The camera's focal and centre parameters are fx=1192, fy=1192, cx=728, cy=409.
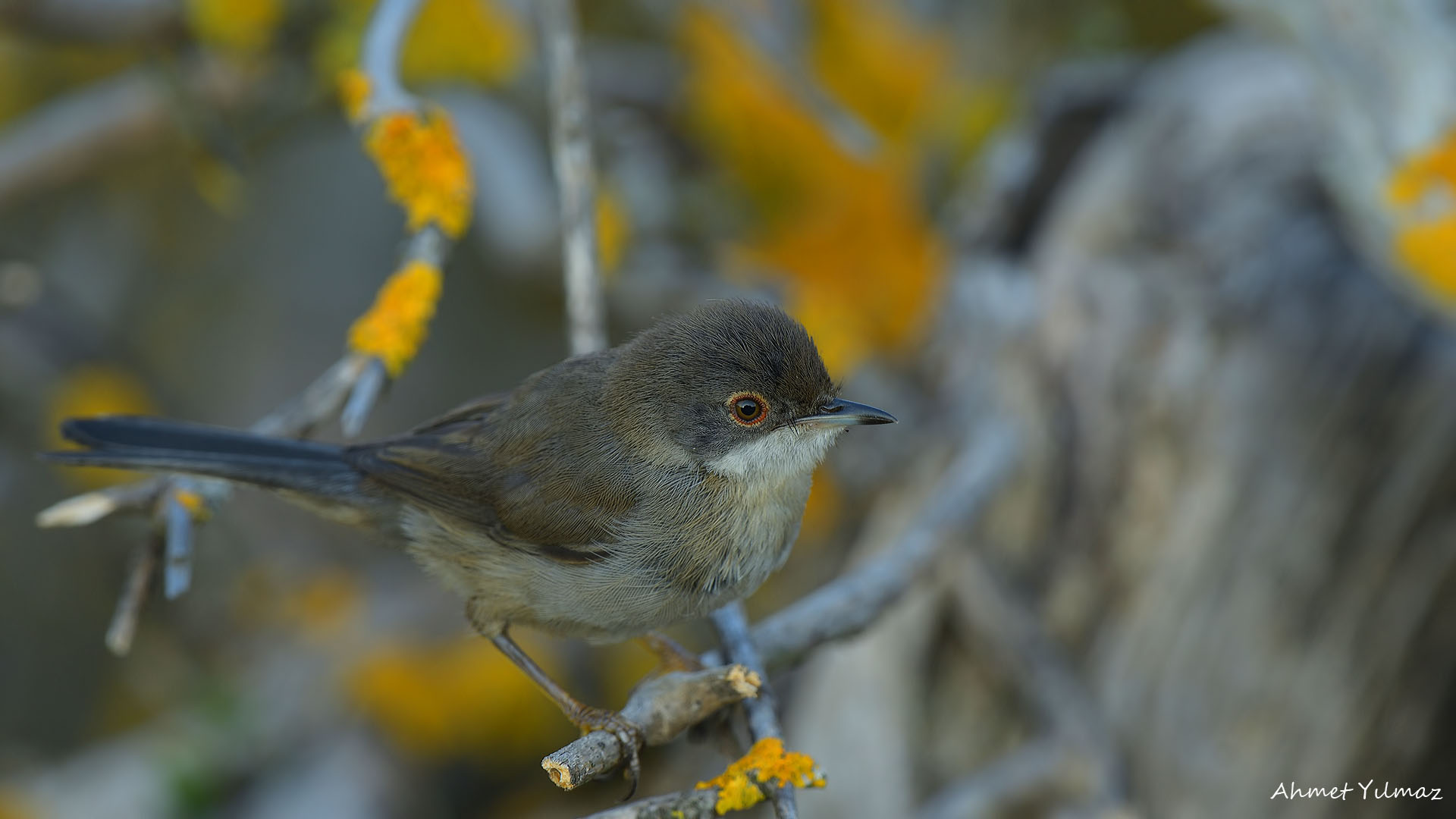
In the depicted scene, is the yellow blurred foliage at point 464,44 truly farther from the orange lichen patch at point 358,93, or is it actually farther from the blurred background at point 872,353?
the orange lichen patch at point 358,93

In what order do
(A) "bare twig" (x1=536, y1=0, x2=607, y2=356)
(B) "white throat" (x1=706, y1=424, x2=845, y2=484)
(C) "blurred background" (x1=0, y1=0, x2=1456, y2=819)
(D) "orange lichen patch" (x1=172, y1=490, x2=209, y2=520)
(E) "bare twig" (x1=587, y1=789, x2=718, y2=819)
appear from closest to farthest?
(E) "bare twig" (x1=587, y1=789, x2=718, y2=819) < (D) "orange lichen patch" (x1=172, y1=490, x2=209, y2=520) < (B) "white throat" (x1=706, y1=424, x2=845, y2=484) < (A) "bare twig" (x1=536, y1=0, x2=607, y2=356) < (C) "blurred background" (x1=0, y1=0, x2=1456, y2=819)

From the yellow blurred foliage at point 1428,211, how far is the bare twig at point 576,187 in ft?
8.14

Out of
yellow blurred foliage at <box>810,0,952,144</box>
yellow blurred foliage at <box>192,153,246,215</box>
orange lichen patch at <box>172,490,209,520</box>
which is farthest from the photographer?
yellow blurred foliage at <box>810,0,952,144</box>

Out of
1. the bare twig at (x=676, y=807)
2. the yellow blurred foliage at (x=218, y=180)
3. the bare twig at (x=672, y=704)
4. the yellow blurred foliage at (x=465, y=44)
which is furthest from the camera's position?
the yellow blurred foliage at (x=465, y=44)

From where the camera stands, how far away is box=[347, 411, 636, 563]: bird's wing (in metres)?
3.00

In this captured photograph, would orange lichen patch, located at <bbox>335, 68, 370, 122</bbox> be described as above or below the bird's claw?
above

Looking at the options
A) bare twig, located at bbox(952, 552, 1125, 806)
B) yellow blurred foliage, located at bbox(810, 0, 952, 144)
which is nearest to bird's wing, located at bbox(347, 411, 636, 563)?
bare twig, located at bbox(952, 552, 1125, 806)

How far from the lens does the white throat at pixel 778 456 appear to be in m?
2.98

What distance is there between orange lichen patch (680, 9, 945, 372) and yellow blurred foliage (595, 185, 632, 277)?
0.57 meters

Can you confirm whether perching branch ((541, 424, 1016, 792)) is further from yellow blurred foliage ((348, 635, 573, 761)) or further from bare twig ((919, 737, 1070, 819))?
yellow blurred foliage ((348, 635, 573, 761))

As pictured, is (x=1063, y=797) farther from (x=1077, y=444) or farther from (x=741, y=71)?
(x=741, y=71)

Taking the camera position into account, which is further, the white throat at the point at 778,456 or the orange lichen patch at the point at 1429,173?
the orange lichen patch at the point at 1429,173

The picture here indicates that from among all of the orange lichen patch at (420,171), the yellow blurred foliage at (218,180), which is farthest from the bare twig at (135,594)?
the yellow blurred foliage at (218,180)

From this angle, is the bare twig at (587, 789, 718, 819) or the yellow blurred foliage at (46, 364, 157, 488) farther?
the yellow blurred foliage at (46, 364, 157, 488)
